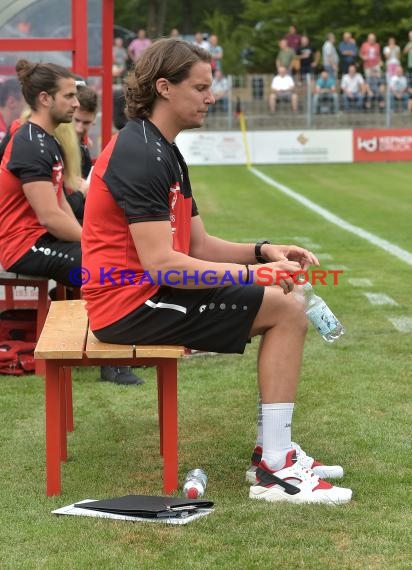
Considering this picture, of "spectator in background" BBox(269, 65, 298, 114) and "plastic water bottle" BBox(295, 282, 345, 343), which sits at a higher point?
"plastic water bottle" BBox(295, 282, 345, 343)

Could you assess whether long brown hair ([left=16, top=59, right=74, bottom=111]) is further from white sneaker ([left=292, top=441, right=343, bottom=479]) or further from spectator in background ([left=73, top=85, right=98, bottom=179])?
white sneaker ([left=292, top=441, right=343, bottom=479])

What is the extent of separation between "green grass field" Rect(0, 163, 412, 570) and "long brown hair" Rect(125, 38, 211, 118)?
157 centimetres

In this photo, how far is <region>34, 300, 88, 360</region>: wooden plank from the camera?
183 inches

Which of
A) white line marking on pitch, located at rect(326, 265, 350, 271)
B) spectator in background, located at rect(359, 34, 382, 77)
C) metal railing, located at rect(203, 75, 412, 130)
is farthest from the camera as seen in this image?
spectator in background, located at rect(359, 34, 382, 77)

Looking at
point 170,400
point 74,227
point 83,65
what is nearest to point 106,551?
point 170,400

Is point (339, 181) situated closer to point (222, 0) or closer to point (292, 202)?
point (292, 202)

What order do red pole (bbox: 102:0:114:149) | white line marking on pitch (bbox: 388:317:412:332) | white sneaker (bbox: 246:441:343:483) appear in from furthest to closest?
red pole (bbox: 102:0:114:149) < white line marking on pitch (bbox: 388:317:412:332) < white sneaker (bbox: 246:441:343:483)

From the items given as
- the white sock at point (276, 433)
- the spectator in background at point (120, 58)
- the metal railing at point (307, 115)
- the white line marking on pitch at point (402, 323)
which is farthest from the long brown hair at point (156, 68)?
the metal railing at point (307, 115)

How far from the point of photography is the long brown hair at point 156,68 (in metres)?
4.61

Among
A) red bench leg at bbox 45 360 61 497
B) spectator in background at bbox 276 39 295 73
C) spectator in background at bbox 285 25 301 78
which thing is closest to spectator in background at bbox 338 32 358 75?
spectator in background at bbox 285 25 301 78

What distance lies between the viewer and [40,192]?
6.91 m

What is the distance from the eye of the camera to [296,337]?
4730mm

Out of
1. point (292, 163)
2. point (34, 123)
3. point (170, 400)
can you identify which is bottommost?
point (292, 163)

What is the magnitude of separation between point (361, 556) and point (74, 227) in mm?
3556
